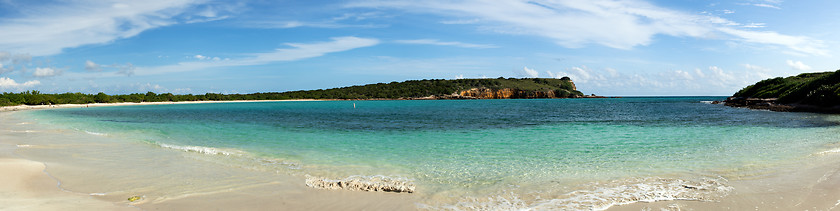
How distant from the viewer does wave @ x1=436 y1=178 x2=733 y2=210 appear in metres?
7.14

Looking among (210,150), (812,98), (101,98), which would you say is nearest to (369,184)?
(210,150)

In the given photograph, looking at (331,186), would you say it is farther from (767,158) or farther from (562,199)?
(767,158)

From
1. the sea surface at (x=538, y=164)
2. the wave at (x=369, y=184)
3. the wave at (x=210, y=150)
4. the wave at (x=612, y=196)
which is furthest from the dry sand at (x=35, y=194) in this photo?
the wave at (x=612, y=196)

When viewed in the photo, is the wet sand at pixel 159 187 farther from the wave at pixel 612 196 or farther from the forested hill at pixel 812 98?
the forested hill at pixel 812 98

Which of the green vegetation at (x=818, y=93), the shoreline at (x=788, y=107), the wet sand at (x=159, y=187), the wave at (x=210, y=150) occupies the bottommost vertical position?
the wave at (x=210, y=150)

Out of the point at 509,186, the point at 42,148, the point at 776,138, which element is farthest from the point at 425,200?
the point at 776,138

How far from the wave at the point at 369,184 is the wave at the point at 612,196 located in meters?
1.46

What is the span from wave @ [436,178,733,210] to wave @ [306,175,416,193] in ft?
4.79

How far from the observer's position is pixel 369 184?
860cm

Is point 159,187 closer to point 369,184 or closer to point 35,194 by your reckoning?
point 35,194

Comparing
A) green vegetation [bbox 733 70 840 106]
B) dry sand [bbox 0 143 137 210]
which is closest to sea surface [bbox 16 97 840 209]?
dry sand [bbox 0 143 137 210]

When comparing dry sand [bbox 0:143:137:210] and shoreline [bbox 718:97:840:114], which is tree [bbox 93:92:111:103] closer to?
dry sand [bbox 0:143:137:210]

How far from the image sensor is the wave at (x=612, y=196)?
714 cm

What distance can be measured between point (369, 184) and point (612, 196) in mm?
4685
